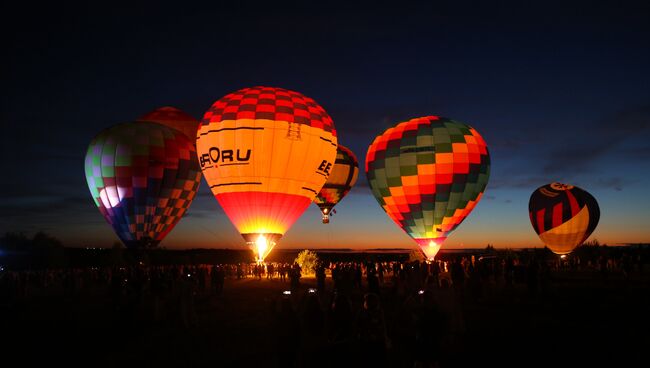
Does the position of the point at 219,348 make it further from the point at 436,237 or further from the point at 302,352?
the point at 436,237

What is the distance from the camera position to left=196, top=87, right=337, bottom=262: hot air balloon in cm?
2345

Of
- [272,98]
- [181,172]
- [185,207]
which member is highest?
[272,98]

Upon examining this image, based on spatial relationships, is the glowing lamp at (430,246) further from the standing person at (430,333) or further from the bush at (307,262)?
the standing person at (430,333)

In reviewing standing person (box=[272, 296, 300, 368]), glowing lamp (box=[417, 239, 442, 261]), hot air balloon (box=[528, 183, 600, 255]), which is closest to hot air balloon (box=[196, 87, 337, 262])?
glowing lamp (box=[417, 239, 442, 261])

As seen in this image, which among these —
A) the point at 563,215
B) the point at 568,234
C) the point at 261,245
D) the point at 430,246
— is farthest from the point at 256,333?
the point at 568,234

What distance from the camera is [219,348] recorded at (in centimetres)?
969

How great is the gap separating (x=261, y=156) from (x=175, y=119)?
46.9 ft

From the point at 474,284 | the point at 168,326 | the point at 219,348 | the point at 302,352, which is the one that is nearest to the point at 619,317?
the point at 474,284

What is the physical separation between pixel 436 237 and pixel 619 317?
15.4 metres

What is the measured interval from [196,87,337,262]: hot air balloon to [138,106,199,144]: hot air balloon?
10253mm

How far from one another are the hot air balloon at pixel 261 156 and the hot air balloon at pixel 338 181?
35.7ft

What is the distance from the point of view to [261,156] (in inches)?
921

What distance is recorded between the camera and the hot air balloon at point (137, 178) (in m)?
28.3

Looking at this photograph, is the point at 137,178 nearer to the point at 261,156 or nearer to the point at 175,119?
the point at 175,119
